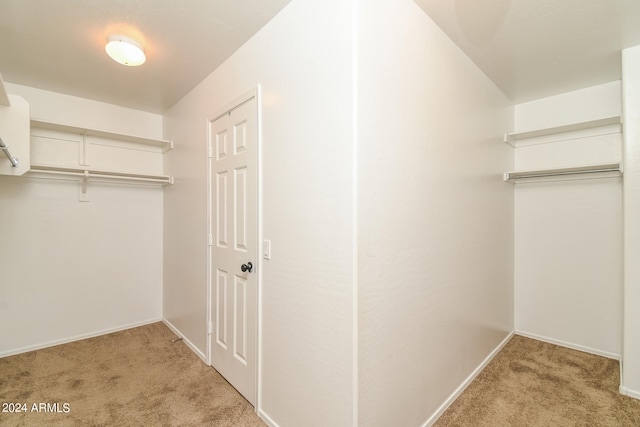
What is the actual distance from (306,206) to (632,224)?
7.96 feet

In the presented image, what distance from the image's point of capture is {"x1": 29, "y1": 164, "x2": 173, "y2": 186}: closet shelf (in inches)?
100

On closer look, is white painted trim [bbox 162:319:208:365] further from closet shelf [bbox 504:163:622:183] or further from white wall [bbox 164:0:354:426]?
closet shelf [bbox 504:163:622:183]

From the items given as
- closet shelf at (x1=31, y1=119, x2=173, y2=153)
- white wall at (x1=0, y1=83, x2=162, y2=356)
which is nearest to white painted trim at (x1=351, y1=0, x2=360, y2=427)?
closet shelf at (x1=31, y1=119, x2=173, y2=153)

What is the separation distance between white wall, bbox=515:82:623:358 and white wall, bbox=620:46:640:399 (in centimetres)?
62

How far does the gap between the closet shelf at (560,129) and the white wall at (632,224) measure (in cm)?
39

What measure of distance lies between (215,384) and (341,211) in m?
1.86

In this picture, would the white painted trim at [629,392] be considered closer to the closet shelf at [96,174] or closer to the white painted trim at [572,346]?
the white painted trim at [572,346]

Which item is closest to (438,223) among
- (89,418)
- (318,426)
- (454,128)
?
(454,128)

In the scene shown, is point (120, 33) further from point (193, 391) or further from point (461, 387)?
point (461, 387)

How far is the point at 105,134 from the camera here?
2916mm

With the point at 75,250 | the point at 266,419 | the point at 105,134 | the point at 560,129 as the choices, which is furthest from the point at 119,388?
the point at 560,129

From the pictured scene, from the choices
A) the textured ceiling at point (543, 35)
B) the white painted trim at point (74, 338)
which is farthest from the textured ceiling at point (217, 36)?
the white painted trim at point (74, 338)

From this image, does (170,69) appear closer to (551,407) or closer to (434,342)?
(434,342)

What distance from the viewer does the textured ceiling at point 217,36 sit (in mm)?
1654
